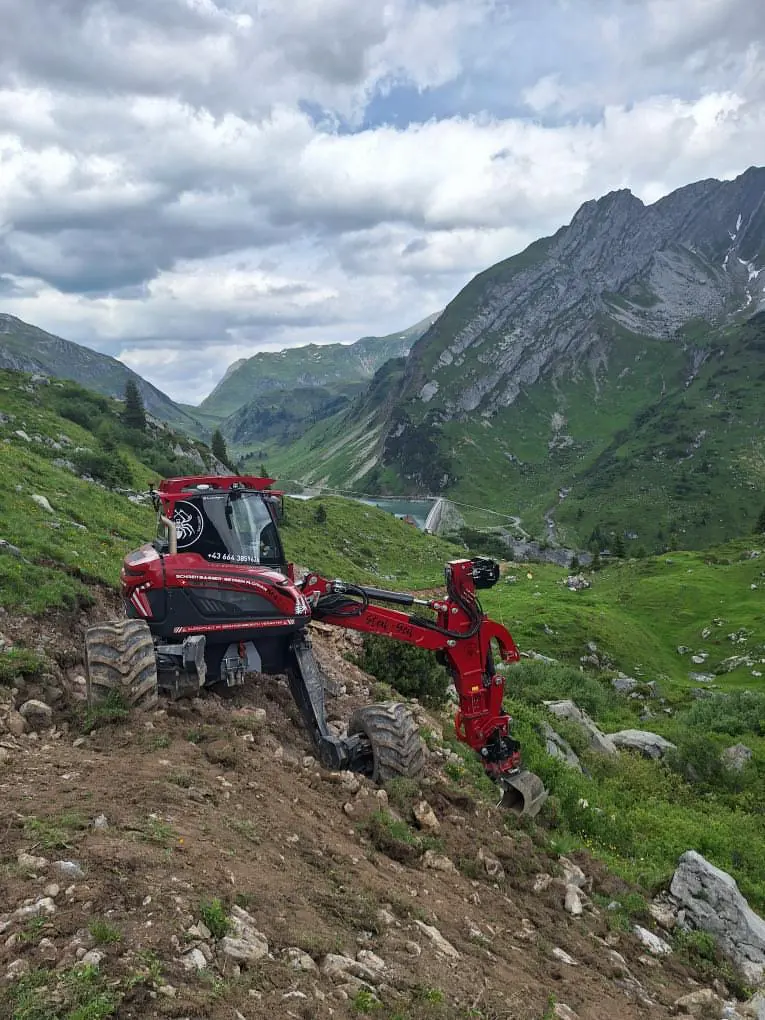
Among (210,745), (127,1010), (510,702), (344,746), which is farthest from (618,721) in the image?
(127,1010)

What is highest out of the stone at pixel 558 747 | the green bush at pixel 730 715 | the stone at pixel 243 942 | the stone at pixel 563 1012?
the stone at pixel 243 942

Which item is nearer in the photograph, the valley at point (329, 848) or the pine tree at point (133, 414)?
the valley at point (329, 848)

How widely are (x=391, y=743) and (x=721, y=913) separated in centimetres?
652

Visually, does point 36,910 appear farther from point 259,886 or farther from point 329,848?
point 329,848

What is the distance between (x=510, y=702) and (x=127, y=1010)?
1698 cm

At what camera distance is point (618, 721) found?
26.0m

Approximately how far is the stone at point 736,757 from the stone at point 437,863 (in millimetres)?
14965

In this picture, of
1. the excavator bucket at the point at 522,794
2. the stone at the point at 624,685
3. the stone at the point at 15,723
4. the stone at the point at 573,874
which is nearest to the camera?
the stone at the point at 15,723

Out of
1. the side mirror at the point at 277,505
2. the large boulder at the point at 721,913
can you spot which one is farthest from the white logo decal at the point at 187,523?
the large boulder at the point at 721,913

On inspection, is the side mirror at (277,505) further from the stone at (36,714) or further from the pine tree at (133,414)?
the pine tree at (133,414)

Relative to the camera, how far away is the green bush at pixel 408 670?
1812 centimetres

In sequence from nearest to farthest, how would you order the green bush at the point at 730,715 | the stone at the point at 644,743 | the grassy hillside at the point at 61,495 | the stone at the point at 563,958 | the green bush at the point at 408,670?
the stone at the point at 563,958
the grassy hillside at the point at 61,495
the green bush at the point at 408,670
the stone at the point at 644,743
the green bush at the point at 730,715

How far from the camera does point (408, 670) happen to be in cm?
1827

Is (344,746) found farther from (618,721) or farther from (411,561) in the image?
(411,561)
